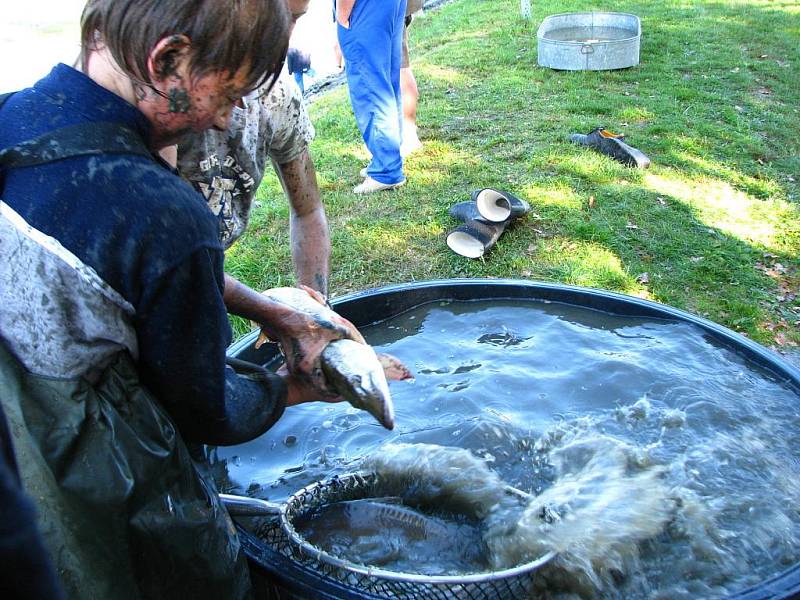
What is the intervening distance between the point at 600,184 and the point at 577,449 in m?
3.34

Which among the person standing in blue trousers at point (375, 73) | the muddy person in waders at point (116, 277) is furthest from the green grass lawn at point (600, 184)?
the muddy person in waders at point (116, 277)

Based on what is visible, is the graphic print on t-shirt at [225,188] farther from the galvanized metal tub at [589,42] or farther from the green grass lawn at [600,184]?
the galvanized metal tub at [589,42]

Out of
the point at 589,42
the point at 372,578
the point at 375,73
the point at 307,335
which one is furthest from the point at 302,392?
the point at 589,42

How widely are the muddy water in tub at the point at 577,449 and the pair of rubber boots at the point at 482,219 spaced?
117cm

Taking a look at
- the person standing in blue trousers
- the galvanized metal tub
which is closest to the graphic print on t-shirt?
the person standing in blue trousers

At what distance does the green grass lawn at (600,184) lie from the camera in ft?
13.8

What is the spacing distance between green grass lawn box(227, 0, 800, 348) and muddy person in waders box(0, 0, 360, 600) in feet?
7.94

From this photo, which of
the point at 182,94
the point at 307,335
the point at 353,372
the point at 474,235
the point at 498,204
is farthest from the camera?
the point at 498,204

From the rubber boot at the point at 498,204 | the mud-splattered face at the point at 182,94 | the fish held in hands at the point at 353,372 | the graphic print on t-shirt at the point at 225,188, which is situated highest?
the mud-splattered face at the point at 182,94

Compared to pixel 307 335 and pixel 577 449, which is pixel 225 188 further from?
pixel 577 449

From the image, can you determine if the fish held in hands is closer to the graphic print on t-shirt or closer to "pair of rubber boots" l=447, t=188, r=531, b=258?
the graphic print on t-shirt

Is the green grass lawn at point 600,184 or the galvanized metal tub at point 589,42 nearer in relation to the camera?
the green grass lawn at point 600,184

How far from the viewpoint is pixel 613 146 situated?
5691 millimetres

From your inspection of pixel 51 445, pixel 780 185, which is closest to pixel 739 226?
pixel 780 185
